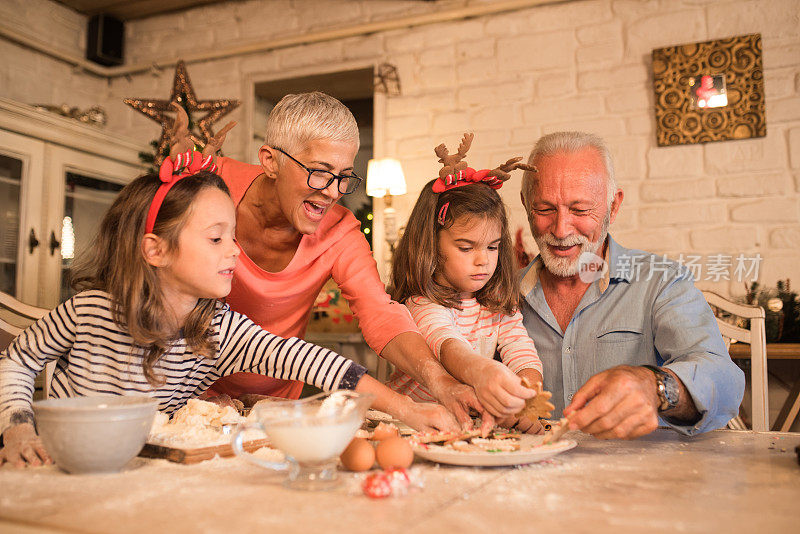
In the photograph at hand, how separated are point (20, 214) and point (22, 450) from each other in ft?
11.4

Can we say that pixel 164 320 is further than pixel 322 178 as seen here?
No

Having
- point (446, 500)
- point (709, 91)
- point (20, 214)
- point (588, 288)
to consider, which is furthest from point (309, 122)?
point (20, 214)

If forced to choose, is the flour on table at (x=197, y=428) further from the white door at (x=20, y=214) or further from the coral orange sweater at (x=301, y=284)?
the white door at (x=20, y=214)

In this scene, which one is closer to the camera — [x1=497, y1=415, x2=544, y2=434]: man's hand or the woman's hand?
the woman's hand

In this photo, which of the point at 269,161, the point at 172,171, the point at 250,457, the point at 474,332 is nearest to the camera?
the point at 250,457

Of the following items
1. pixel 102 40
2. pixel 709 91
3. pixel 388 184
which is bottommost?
pixel 388 184

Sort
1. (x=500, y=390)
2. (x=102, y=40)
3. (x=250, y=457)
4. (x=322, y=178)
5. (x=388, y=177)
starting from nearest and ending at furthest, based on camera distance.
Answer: (x=250, y=457)
(x=500, y=390)
(x=322, y=178)
(x=388, y=177)
(x=102, y=40)

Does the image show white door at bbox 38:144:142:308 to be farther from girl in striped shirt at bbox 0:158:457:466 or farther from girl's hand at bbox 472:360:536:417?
girl's hand at bbox 472:360:536:417

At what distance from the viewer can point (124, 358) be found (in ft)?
4.96

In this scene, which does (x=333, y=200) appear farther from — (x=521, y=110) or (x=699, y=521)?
(x=521, y=110)

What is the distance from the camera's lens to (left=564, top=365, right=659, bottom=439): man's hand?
1.25 metres

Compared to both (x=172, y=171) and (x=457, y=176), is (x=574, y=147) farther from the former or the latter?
(x=172, y=171)

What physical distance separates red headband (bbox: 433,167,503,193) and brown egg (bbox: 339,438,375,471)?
1255 millimetres

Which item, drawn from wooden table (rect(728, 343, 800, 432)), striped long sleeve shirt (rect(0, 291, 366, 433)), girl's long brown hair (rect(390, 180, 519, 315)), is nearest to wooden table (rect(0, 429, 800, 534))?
striped long sleeve shirt (rect(0, 291, 366, 433))
